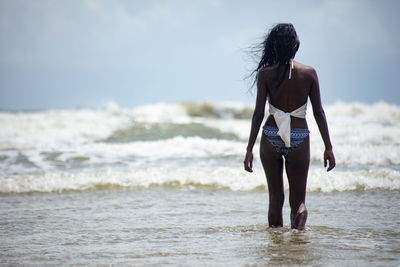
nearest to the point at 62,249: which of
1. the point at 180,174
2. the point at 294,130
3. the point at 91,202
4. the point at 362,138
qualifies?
the point at 294,130

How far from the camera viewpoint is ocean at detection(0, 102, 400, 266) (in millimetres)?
4000

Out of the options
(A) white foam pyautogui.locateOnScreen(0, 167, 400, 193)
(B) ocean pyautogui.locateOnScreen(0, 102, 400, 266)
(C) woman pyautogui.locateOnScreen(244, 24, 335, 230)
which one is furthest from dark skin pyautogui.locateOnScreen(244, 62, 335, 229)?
(A) white foam pyautogui.locateOnScreen(0, 167, 400, 193)

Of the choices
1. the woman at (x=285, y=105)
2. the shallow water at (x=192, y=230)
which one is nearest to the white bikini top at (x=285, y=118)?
the woman at (x=285, y=105)

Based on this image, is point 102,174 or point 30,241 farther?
point 102,174

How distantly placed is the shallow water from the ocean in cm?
1

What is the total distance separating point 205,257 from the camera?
12.7ft

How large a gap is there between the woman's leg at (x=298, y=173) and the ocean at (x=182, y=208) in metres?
0.24

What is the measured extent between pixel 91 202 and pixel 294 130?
399 centimetres

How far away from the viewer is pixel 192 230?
5.02 metres

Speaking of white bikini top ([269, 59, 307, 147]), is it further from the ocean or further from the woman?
the ocean

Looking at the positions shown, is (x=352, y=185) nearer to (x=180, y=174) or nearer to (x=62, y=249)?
(x=180, y=174)

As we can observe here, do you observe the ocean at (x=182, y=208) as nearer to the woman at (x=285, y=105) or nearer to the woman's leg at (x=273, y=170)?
the woman's leg at (x=273, y=170)

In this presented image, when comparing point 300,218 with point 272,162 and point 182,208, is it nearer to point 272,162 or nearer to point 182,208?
point 272,162

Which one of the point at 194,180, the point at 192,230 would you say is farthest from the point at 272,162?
the point at 194,180
